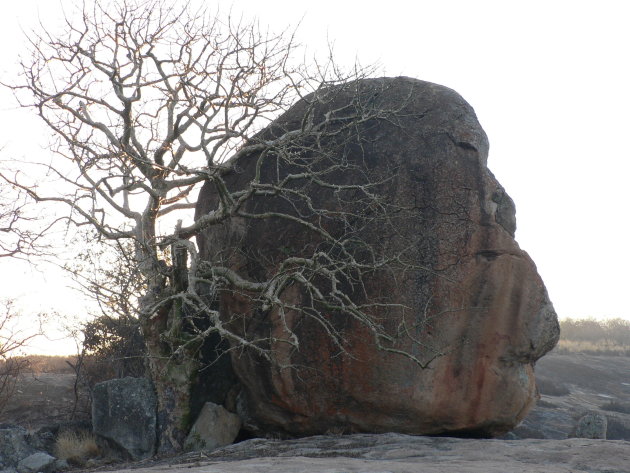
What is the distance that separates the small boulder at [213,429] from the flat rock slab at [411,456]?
120 centimetres

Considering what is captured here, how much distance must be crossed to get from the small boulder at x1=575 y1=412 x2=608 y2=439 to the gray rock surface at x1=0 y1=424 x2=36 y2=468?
9760mm

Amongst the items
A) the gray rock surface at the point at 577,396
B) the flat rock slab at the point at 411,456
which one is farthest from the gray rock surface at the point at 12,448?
the gray rock surface at the point at 577,396

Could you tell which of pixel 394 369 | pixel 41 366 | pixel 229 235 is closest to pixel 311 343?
pixel 394 369

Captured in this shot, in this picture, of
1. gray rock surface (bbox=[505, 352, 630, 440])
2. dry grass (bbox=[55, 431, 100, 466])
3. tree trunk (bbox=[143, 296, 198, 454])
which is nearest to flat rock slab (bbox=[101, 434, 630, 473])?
tree trunk (bbox=[143, 296, 198, 454])

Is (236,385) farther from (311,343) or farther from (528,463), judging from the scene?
(528,463)

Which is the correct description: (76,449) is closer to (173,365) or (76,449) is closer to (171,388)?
(171,388)

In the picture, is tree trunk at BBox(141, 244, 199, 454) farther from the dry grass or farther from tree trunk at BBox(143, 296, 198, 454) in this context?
the dry grass

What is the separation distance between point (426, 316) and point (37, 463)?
6424 millimetres

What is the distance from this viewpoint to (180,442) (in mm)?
10398

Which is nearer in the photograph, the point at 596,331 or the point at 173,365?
the point at 173,365

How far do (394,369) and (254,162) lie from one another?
4.11 meters

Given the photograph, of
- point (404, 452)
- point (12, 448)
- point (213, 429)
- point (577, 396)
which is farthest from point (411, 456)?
point (577, 396)

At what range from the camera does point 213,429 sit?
10.4 meters

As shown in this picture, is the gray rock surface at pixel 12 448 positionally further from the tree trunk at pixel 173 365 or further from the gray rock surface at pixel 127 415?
the tree trunk at pixel 173 365
